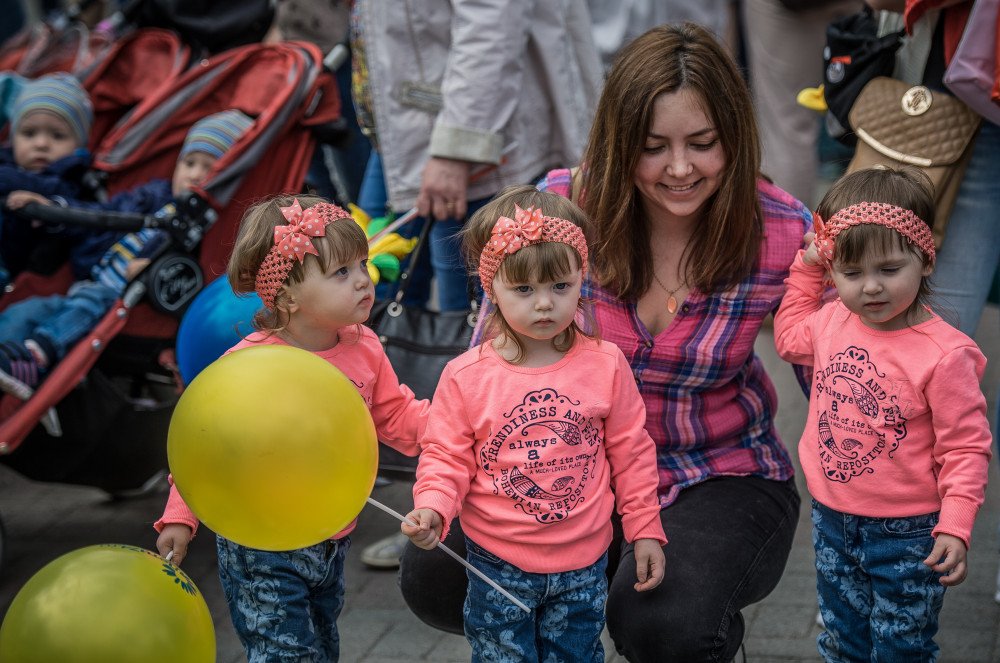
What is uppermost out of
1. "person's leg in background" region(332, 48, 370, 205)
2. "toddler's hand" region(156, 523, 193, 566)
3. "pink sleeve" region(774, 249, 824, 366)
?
"pink sleeve" region(774, 249, 824, 366)

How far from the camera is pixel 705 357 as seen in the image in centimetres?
274

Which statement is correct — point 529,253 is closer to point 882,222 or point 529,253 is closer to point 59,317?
point 882,222

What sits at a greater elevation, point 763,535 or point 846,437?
point 846,437

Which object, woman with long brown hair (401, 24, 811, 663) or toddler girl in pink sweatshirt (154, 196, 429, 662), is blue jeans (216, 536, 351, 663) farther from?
woman with long brown hair (401, 24, 811, 663)

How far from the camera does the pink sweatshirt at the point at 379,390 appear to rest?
8.46ft

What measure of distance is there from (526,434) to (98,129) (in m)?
3.34

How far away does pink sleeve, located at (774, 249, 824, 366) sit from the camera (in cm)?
262

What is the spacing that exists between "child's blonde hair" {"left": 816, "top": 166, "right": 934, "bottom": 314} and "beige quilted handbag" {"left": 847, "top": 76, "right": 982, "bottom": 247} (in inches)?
13.0

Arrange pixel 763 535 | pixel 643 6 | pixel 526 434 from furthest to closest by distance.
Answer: pixel 643 6
pixel 763 535
pixel 526 434

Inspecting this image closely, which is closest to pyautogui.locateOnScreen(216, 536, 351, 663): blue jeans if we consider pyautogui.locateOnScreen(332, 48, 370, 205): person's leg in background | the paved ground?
the paved ground

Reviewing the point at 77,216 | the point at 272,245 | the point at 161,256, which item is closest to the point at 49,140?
the point at 77,216

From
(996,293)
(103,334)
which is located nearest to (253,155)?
(103,334)

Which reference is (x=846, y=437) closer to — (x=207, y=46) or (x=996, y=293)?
(x=996, y=293)

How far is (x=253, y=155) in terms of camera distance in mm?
4125
